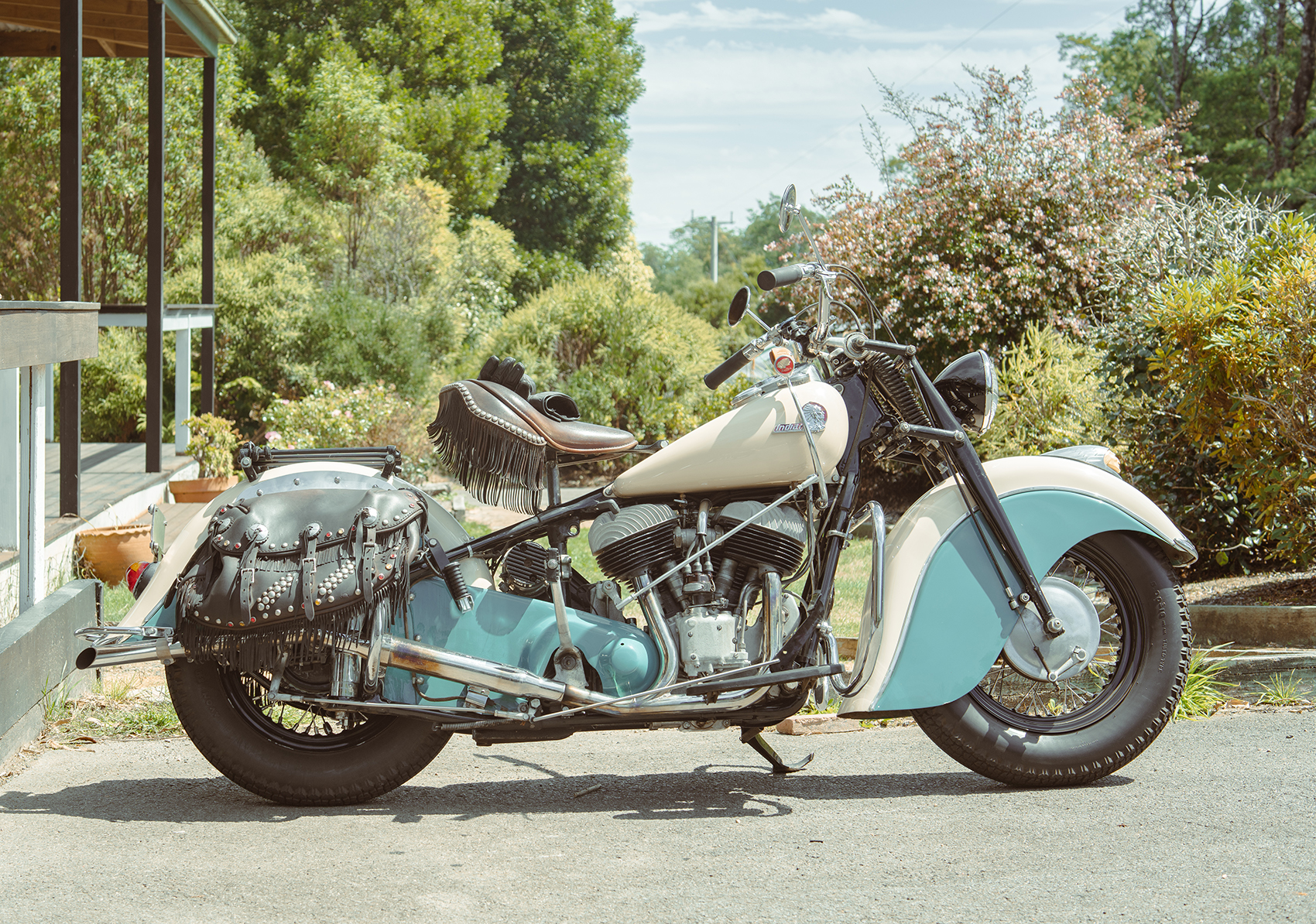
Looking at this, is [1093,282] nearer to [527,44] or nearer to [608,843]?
[608,843]

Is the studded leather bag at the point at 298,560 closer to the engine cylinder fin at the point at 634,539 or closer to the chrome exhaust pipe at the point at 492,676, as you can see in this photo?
the chrome exhaust pipe at the point at 492,676

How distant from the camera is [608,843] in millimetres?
3215

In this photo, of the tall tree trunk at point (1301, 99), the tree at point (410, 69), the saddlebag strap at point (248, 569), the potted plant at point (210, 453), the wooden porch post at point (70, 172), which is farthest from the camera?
the tree at point (410, 69)

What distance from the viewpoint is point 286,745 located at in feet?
11.5

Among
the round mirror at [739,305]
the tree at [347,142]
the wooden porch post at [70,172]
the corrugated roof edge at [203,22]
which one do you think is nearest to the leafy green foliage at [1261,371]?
the round mirror at [739,305]

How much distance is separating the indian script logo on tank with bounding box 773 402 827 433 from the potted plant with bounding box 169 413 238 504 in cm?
816

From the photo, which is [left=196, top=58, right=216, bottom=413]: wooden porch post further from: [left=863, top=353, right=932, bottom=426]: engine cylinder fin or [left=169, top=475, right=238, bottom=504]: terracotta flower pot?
[left=863, top=353, right=932, bottom=426]: engine cylinder fin

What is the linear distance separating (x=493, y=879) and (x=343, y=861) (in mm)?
434

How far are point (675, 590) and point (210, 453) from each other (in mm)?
8363

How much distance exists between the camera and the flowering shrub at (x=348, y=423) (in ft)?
37.9

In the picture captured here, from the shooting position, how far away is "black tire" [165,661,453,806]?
136 inches

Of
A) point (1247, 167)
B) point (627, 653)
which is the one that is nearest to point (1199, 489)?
point (627, 653)

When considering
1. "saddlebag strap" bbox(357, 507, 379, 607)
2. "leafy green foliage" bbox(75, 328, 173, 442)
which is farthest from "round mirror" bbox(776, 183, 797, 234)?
"leafy green foliage" bbox(75, 328, 173, 442)

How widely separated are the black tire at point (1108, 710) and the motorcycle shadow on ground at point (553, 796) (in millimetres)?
109
